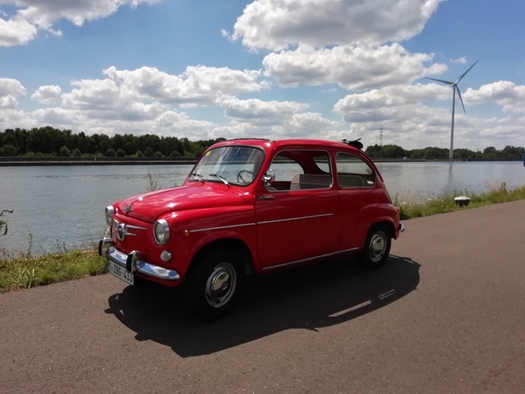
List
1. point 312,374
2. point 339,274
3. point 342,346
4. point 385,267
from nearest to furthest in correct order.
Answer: point 312,374 → point 342,346 → point 339,274 → point 385,267

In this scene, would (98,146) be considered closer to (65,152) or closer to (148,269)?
(65,152)

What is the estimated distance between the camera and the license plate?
4227 millimetres

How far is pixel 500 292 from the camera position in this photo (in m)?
5.23

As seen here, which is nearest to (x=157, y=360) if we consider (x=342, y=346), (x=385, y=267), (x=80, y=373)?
(x=80, y=373)

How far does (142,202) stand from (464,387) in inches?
134

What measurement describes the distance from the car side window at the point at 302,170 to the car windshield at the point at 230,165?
422 mm

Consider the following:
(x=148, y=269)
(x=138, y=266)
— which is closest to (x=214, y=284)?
(x=148, y=269)

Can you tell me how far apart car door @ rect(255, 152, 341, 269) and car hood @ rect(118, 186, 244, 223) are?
38 centimetres

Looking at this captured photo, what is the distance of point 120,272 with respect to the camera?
439 centimetres

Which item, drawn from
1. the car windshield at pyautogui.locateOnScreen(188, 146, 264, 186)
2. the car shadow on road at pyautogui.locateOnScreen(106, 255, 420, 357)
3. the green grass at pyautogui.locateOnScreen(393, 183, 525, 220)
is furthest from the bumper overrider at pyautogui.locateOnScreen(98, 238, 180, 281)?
the green grass at pyautogui.locateOnScreen(393, 183, 525, 220)

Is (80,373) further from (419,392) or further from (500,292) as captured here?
(500,292)

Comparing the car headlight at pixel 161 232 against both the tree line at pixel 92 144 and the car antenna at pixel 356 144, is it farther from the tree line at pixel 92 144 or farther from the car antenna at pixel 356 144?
the tree line at pixel 92 144

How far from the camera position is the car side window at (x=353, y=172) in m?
5.73

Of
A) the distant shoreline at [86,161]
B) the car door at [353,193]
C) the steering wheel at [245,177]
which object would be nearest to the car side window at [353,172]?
the car door at [353,193]
